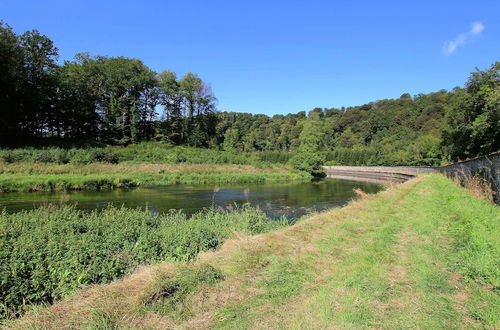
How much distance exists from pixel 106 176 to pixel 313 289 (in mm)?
27402

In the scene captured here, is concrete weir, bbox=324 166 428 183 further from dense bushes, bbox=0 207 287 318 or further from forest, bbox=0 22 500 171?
dense bushes, bbox=0 207 287 318

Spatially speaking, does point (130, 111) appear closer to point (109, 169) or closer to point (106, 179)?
point (109, 169)

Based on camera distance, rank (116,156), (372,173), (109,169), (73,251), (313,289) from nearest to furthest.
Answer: (313,289) → (73,251) → (109,169) → (116,156) → (372,173)

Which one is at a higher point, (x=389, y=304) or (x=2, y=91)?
(x=2, y=91)

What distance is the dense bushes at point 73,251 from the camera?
461 cm

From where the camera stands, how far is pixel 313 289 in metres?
4.16

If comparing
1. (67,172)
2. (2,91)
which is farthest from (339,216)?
(2,91)

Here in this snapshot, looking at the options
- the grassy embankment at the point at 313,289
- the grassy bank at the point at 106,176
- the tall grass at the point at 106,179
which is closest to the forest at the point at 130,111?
the grassy bank at the point at 106,176

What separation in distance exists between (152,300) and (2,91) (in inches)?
1788

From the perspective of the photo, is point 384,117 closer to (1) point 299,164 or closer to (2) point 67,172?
(1) point 299,164

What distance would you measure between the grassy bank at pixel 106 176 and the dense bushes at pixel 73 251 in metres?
Answer: 17.4

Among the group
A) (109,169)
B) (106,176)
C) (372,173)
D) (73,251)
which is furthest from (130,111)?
(73,251)

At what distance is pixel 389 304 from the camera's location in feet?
12.0

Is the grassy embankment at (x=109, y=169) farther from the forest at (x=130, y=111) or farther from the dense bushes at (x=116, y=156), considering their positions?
the forest at (x=130, y=111)
